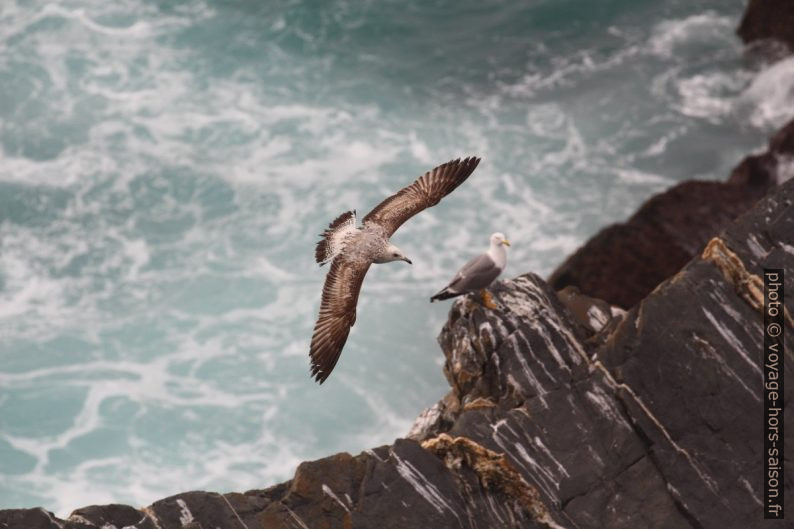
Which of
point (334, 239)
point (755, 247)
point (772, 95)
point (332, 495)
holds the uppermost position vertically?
point (772, 95)

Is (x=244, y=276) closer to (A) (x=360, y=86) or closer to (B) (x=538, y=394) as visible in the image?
(A) (x=360, y=86)

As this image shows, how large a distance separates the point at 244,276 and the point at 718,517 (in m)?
22.5

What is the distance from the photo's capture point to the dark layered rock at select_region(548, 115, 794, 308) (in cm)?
2989

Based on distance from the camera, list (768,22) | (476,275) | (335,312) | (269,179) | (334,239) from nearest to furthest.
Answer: (335,312) < (334,239) < (476,275) < (269,179) < (768,22)

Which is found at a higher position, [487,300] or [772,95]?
[772,95]

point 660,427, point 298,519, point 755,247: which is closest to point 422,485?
point 298,519

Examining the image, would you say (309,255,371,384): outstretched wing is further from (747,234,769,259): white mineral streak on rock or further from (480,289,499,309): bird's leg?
(747,234,769,259): white mineral streak on rock

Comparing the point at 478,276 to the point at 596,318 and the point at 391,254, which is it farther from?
the point at 596,318

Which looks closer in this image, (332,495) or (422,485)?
(332,495)

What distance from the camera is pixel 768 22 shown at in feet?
143

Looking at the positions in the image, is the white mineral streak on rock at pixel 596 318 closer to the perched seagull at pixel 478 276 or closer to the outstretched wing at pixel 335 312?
the perched seagull at pixel 478 276

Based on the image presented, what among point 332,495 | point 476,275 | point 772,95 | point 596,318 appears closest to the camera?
point 332,495

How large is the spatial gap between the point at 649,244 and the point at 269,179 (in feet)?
47.2

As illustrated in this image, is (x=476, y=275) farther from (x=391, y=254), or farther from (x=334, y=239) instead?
(x=334, y=239)
